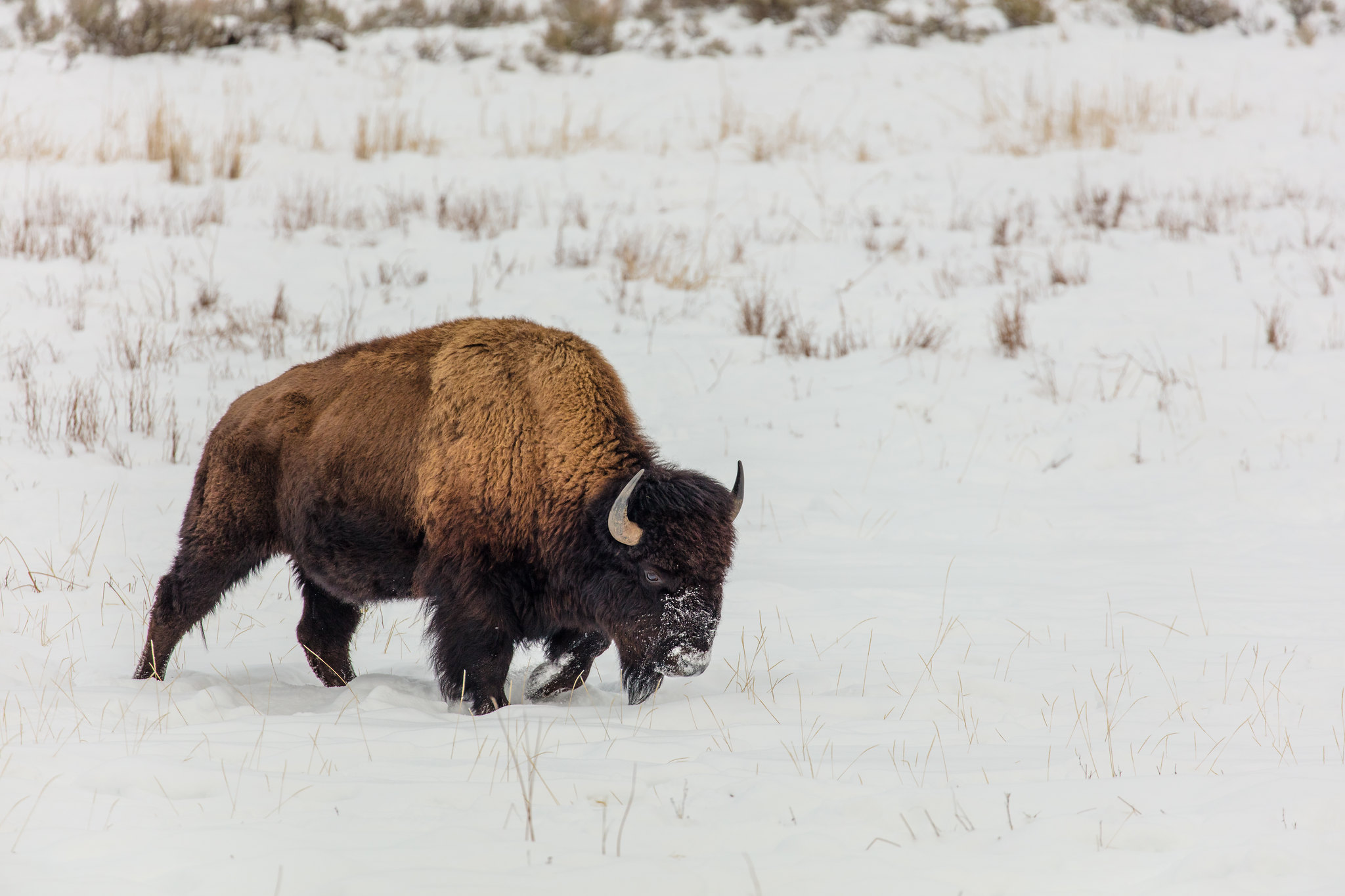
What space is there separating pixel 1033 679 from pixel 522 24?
1981 centimetres

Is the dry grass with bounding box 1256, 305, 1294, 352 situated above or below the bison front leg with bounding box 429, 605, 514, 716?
above

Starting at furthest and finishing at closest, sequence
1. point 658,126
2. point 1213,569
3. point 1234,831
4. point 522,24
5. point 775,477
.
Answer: point 522,24
point 658,126
point 775,477
point 1213,569
point 1234,831

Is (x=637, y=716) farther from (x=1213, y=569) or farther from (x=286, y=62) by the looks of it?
(x=286, y=62)

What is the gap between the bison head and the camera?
400 cm

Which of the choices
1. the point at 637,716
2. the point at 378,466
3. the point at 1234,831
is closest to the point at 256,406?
the point at 378,466

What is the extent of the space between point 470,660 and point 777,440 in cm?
445

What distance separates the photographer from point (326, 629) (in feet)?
16.5

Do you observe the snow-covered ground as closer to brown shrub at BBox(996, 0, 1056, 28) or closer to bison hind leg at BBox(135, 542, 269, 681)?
bison hind leg at BBox(135, 542, 269, 681)

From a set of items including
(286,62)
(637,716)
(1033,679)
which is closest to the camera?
(637,716)

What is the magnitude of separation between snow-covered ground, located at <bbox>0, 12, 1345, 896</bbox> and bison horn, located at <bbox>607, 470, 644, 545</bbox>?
64 cm

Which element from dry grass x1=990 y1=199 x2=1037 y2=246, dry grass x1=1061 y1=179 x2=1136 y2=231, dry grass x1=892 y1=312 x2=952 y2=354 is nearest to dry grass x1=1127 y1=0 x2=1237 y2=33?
dry grass x1=1061 y1=179 x2=1136 y2=231

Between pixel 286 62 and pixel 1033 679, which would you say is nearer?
pixel 1033 679

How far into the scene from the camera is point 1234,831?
269 centimetres

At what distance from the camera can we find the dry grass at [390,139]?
13578mm
